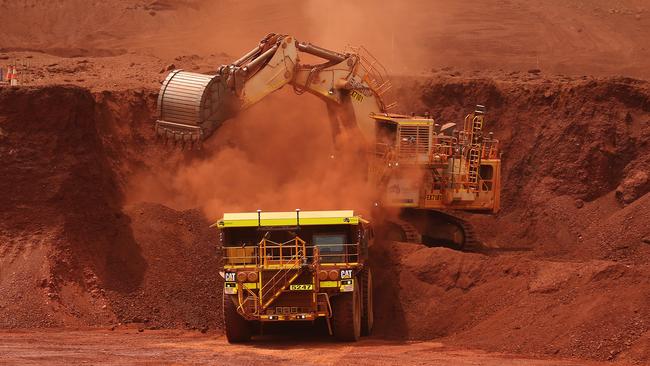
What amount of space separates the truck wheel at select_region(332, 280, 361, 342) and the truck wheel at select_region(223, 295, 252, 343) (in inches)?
68.0

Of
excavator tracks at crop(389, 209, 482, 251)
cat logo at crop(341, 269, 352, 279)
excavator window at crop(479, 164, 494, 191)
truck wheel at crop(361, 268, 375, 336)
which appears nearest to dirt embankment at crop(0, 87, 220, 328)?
truck wheel at crop(361, 268, 375, 336)

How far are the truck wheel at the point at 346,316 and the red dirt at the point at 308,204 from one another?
2.17 m

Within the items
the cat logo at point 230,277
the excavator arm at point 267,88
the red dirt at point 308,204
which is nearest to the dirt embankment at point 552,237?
the red dirt at point 308,204

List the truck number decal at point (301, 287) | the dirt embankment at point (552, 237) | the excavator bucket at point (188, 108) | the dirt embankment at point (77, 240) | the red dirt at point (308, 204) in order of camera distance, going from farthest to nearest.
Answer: the dirt embankment at point (77, 240) < the excavator bucket at point (188, 108) < the red dirt at point (308, 204) < the truck number decal at point (301, 287) < the dirt embankment at point (552, 237)

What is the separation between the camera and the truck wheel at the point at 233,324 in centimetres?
2486

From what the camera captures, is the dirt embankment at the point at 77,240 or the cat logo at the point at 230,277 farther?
the dirt embankment at the point at 77,240

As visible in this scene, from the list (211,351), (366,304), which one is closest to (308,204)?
(366,304)

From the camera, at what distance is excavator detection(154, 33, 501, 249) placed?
2802cm

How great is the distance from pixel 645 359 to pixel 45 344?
421 inches

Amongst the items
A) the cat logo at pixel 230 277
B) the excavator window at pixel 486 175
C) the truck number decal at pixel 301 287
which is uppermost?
the excavator window at pixel 486 175

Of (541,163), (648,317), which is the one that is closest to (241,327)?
(648,317)

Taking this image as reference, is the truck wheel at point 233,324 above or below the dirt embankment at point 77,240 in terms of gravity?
below

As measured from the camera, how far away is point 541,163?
4403 cm

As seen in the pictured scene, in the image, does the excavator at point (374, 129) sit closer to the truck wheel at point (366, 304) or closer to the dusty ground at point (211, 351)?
the truck wheel at point (366, 304)
